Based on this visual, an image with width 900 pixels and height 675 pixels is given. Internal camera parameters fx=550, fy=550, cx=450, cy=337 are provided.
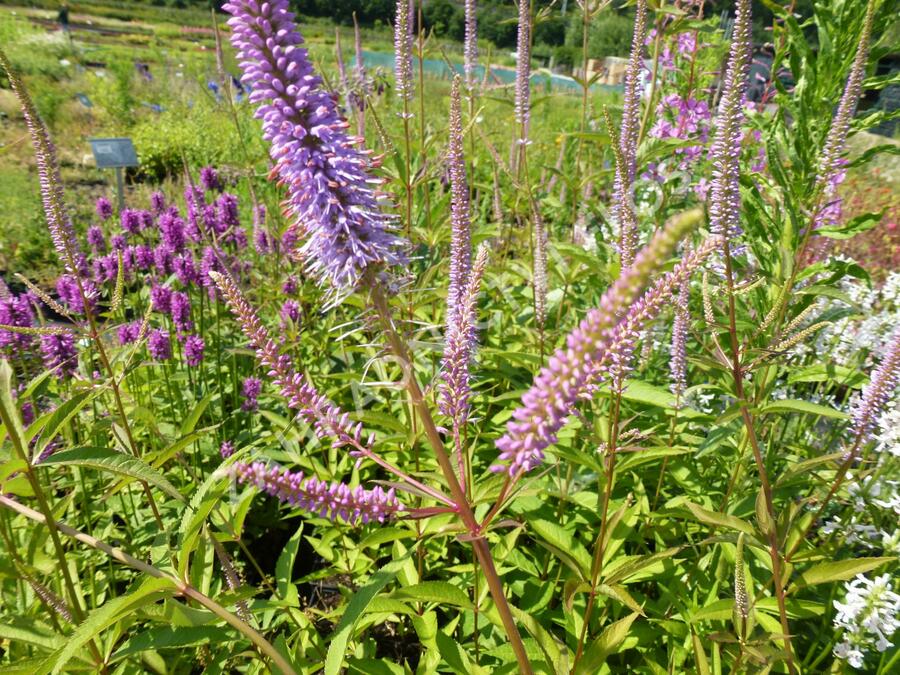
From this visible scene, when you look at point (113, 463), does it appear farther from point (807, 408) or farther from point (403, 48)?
point (403, 48)

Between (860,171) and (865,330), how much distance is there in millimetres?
11017

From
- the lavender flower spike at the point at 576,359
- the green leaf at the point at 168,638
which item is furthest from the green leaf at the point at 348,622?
the lavender flower spike at the point at 576,359

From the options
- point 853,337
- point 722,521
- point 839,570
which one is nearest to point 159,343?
point 722,521

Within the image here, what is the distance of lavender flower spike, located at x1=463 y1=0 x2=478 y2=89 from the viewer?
3515mm

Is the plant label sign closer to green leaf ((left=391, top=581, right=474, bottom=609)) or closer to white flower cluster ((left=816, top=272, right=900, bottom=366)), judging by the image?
green leaf ((left=391, top=581, right=474, bottom=609))

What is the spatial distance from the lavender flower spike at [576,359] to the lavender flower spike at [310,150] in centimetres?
56

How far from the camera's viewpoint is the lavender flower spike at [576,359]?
0.73m

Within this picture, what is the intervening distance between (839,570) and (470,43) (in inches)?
138

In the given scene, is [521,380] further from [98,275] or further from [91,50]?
[91,50]

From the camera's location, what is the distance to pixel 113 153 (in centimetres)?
454

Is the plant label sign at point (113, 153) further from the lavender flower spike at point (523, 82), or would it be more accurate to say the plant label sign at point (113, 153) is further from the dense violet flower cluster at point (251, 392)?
the lavender flower spike at point (523, 82)

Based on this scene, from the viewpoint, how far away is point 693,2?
3191 mm

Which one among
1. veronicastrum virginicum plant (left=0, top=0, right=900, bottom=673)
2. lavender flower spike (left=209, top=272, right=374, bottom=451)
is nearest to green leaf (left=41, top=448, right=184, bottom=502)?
veronicastrum virginicum plant (left=0, top=0, right=900, bottom=673)

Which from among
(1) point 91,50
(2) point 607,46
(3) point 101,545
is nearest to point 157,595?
(3) point 101,545
